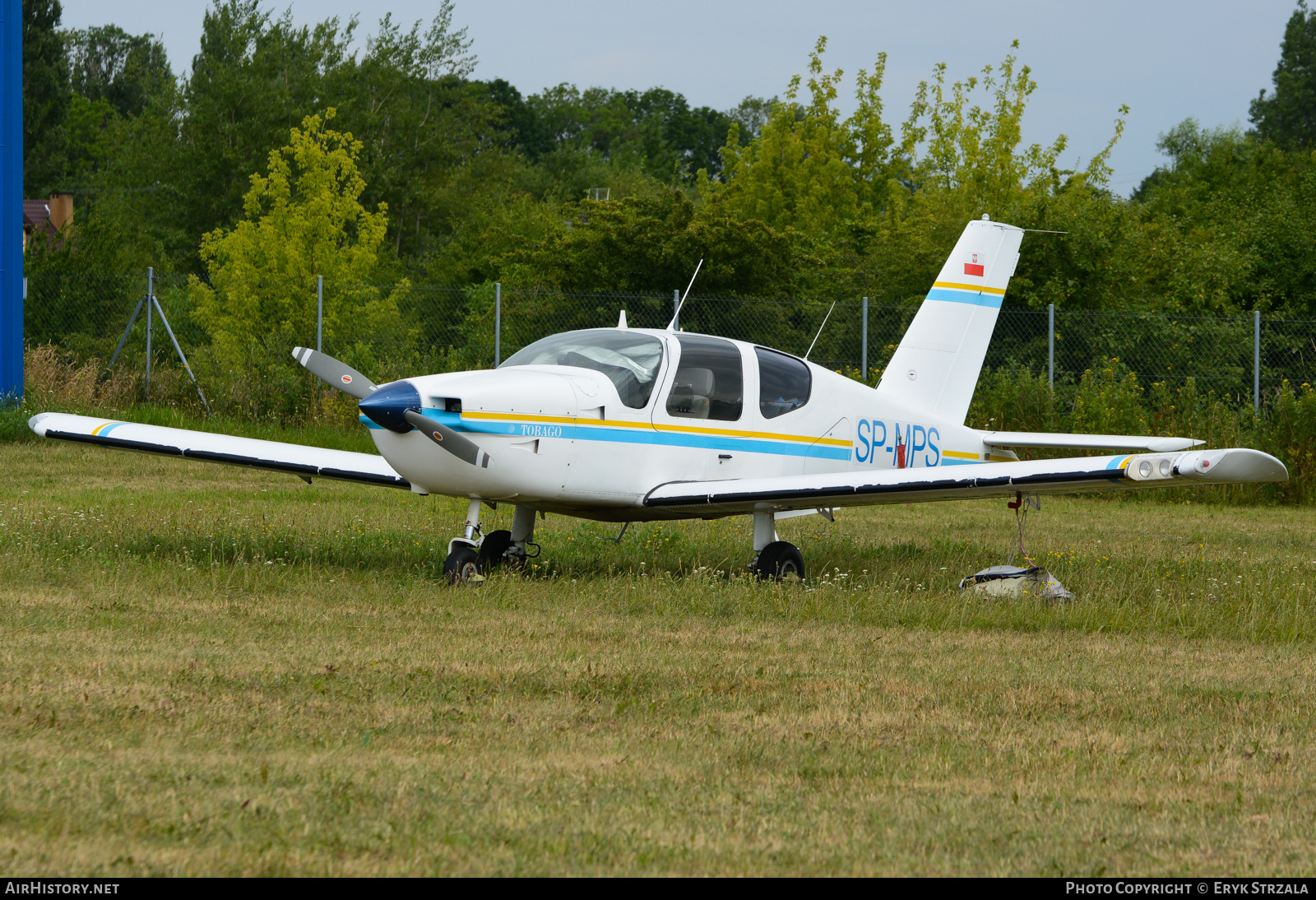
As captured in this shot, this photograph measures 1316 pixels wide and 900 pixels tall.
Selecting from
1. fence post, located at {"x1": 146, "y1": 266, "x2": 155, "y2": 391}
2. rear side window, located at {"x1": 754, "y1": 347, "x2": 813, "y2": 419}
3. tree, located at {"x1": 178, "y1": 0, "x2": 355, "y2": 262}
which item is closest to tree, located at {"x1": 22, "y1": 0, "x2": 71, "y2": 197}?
tree, located at {"x1": 178, "y1": 0, "x2": 355, "y2": 262}

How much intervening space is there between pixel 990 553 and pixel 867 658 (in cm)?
517

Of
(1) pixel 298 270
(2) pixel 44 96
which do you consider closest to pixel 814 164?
(1) pixel 298 270

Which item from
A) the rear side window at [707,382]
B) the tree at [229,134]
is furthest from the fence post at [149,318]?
the tree at [229,134]

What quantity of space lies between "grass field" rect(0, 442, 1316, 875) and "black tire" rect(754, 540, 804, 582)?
19.1 inches

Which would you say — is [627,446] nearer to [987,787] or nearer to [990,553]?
[990,553]

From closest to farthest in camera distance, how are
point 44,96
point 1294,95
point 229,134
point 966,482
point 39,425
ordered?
point 966,482, point 39,425, point 229,134, point 44,96, point 1294,95

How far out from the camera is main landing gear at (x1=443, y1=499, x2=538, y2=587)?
8.85m

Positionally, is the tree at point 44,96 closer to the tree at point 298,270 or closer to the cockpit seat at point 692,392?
the tree at point 298,270

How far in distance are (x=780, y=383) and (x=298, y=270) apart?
2274cm

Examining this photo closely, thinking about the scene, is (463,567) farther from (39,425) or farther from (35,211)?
(35,211)

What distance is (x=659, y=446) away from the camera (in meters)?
9.65

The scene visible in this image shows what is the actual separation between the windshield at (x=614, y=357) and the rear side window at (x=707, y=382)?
0.21 meters

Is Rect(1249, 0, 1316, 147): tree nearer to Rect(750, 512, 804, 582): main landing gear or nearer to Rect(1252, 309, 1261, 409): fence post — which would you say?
Rect(1252, 309, 1261, 409): fence post
